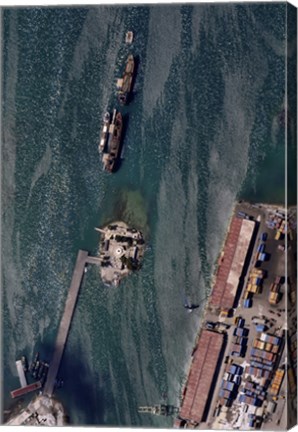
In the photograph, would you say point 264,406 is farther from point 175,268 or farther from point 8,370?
point 8,370

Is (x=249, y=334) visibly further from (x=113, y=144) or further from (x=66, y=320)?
(x=113, y=144)

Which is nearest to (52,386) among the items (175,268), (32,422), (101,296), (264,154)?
(32,422)

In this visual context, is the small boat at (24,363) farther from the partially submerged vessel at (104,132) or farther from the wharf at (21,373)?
the partially submerged vessel at (104,132)

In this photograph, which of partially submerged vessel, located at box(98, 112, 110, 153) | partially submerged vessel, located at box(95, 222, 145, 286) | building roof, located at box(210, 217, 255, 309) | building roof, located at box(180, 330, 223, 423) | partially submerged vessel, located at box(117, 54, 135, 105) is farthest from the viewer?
partially submerged vessel, located at box(95, 222, 145, 286)

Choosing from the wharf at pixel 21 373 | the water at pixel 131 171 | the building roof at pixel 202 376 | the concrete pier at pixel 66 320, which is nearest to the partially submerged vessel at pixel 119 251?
the water at pixel 131 171

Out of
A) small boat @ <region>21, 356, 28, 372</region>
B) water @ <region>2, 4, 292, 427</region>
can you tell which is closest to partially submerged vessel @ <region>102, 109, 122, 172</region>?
water @ <region>2, 4, 292, 427</region>

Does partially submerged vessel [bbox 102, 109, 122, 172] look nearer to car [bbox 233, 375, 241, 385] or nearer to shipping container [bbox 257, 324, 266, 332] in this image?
shipping container [bbox 257, 324, 266, 332]
